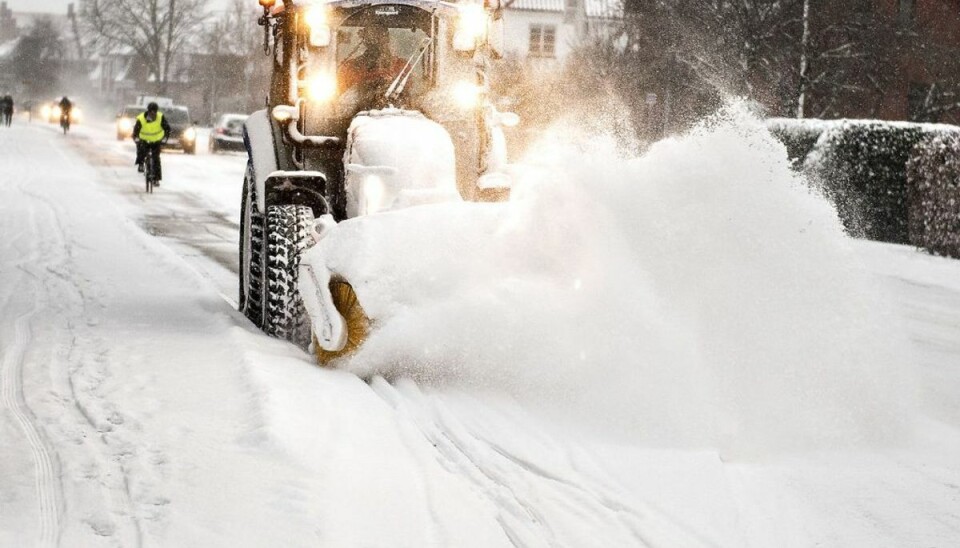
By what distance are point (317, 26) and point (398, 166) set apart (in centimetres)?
140

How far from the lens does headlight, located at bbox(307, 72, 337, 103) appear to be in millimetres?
8484

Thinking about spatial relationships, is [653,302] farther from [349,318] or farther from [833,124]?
[833,124]

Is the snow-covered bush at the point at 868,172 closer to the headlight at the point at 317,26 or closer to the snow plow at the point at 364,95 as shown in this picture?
the snow plow at the point at 364,95

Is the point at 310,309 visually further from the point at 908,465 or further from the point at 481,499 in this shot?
the point at 908,465

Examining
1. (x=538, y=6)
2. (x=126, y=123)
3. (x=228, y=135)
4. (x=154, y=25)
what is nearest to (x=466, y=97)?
(x=228, y=135)

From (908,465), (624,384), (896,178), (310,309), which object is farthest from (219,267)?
(896,178)

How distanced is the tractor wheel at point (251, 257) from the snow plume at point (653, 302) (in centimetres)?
180

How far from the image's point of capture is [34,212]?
1723 cm

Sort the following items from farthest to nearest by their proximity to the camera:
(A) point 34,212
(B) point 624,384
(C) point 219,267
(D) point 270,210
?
(A) point 34,212
(C) point 219,267
(D) point 270,210
(B) point 624,384

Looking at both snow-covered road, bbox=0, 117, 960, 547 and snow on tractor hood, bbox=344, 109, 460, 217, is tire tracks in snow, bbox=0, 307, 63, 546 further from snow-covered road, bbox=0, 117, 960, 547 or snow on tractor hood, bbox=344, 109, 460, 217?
snow on tractor hood, bbox=344, 109, 460, 217

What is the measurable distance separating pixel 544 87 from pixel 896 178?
21.6 metres

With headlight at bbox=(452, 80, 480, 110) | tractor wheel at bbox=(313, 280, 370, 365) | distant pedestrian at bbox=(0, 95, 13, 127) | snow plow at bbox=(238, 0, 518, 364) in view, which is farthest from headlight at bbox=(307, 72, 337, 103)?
distant pedestrian at bbox=(0, 95, 13, 127)

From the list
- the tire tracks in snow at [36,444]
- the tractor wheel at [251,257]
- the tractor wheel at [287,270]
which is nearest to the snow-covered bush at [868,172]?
the tractor wheel at [251,257]

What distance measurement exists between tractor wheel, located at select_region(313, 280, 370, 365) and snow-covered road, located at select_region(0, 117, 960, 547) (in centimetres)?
22
